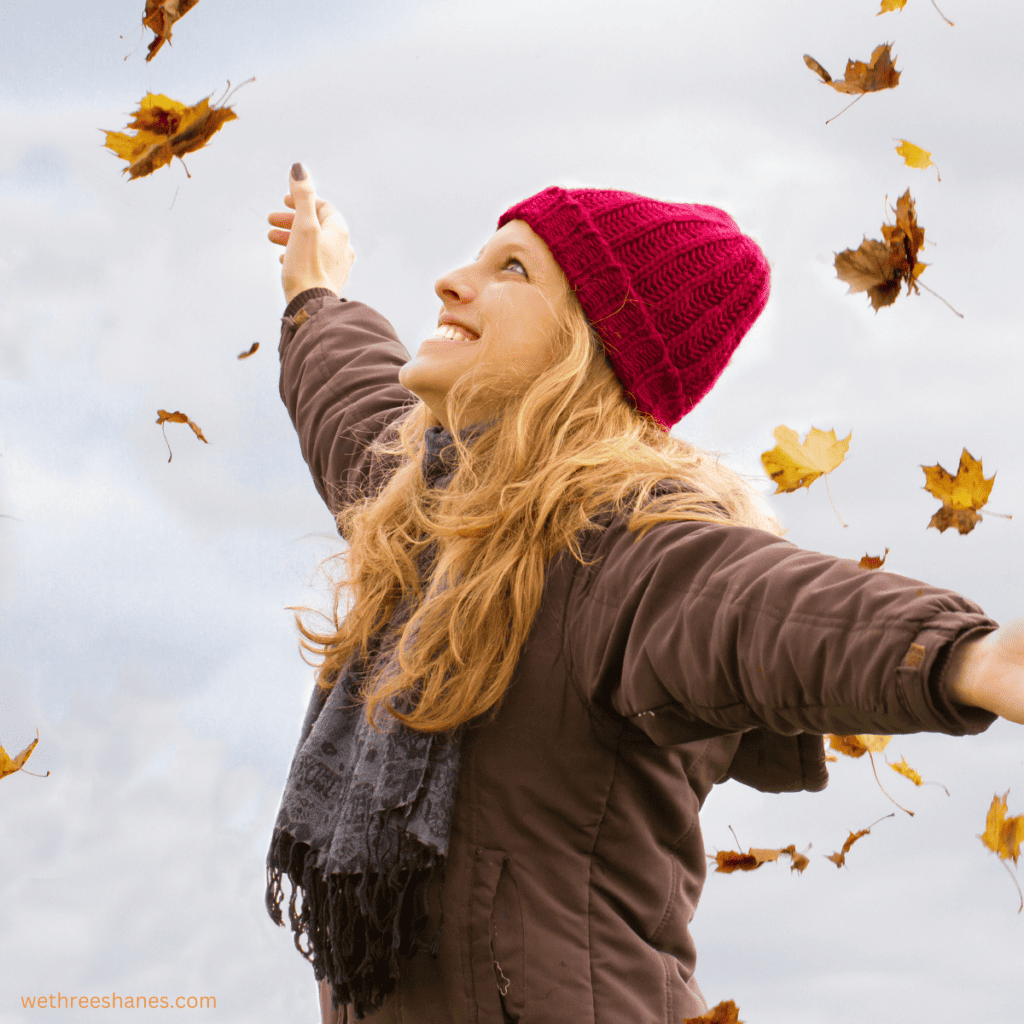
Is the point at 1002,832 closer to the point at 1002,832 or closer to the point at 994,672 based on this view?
the point at 1002,832

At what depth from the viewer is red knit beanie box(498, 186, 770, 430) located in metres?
1.98

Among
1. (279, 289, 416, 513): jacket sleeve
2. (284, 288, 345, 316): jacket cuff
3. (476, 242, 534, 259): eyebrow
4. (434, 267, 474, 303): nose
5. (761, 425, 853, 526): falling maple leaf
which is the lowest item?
(761, 425, 853, 526): falling maple leaf

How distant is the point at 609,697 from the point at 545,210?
1.02 meters

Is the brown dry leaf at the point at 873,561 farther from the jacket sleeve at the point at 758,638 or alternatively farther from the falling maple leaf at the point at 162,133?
the falling maple leaf at the point at 162,133

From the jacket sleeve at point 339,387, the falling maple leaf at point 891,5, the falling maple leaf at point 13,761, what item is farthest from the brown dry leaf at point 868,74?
the falling maple leaf at point 13,761

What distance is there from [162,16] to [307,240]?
0.73 metres

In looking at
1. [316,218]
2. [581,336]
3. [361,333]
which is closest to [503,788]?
[581,336]

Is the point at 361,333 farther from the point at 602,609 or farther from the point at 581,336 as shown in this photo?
the point at 602,609

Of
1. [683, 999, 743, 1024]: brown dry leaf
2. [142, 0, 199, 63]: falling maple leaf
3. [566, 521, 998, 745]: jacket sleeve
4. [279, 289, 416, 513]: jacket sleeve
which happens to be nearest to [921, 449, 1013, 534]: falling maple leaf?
[566, 521, 998, 745]: jacket sleeve

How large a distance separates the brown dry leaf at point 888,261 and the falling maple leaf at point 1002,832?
36.3 inches

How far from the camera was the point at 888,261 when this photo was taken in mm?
1956

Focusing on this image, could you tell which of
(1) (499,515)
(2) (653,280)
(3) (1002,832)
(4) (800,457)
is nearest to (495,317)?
(2) (653,280)

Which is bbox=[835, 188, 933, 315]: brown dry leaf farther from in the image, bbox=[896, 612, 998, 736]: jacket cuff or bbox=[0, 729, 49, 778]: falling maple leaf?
bbox=[0, 729, 49, 778]: falling maple leaf

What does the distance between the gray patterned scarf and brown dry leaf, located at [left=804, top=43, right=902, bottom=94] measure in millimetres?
1445
